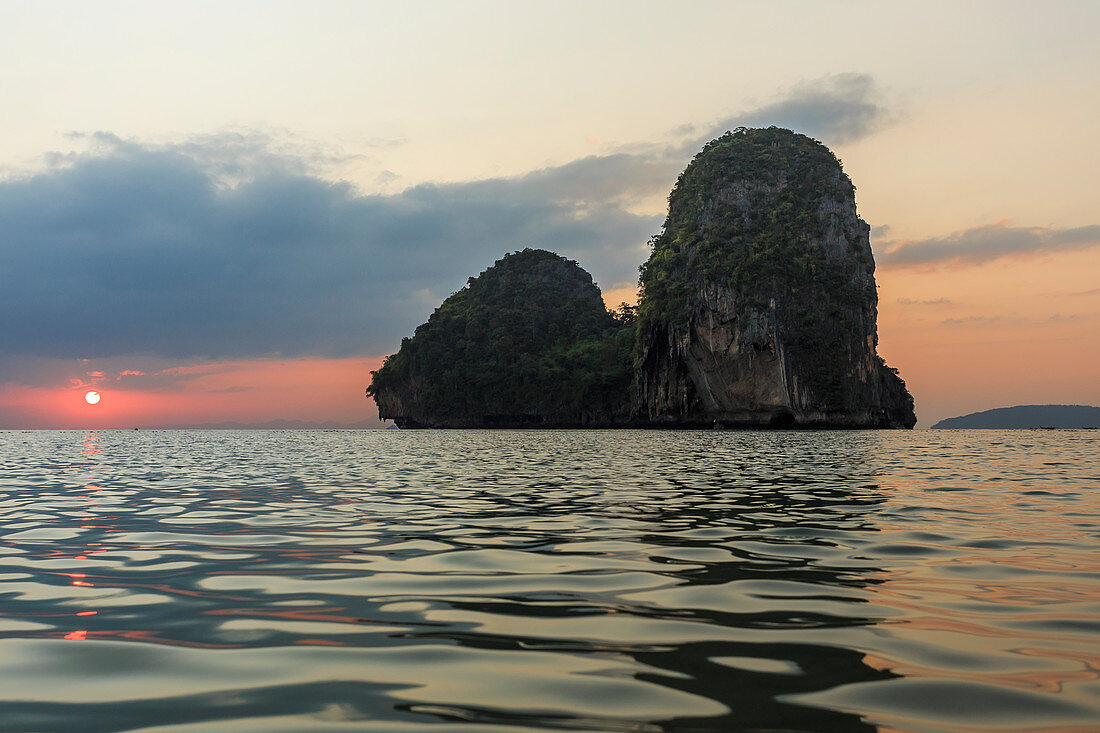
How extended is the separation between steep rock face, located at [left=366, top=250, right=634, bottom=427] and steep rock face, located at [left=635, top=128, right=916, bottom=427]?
1797 cm

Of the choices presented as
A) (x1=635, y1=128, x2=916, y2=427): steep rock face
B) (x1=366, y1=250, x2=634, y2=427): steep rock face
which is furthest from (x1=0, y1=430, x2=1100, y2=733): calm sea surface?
(x1=366, y1=250, x2=634, y2=427): steep rock face

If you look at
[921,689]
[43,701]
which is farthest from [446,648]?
[921,689]

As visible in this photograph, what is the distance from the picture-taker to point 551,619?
4582mm

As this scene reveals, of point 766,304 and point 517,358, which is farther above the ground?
point 766,304

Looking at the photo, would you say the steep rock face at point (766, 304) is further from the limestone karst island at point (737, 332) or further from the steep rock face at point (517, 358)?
the steep rock face at point (517, 358)

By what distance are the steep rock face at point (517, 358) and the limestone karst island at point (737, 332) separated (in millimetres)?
359

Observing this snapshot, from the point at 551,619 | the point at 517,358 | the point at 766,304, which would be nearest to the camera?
the point at 551,619

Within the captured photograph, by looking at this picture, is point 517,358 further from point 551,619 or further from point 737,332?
point 551,619

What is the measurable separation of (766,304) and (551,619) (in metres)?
82.4

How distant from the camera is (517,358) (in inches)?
4865

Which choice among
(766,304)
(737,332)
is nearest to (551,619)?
(737,332)

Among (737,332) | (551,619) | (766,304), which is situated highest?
(766,304)

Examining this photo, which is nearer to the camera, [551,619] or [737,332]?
[551,619]

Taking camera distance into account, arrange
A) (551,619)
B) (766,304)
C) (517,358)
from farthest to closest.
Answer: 1. (517,358)
2. (766,304)
3. (551,619)
